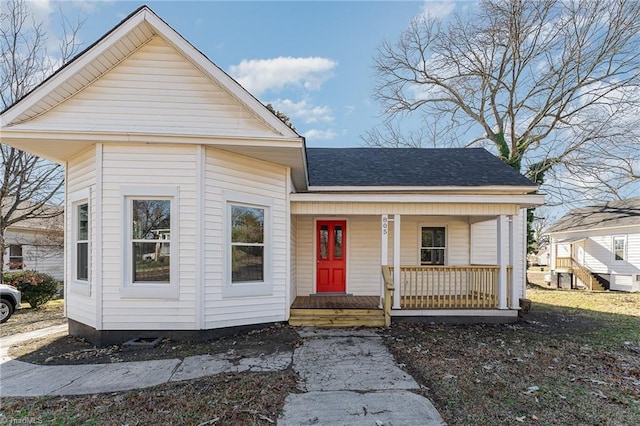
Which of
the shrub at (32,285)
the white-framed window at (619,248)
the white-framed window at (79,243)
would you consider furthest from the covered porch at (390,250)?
the white-framed window at (619,248)

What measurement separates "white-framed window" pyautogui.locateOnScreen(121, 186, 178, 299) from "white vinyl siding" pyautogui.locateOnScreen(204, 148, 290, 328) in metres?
0.62

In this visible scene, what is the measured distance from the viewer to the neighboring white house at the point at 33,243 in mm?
15398

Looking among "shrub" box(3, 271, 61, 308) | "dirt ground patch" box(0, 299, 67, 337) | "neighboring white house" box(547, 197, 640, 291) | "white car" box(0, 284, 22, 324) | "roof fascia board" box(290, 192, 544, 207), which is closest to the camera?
"roof fascia board" box(290, 192, 544, 207)

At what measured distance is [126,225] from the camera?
5902mm

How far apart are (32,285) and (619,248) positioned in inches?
1063

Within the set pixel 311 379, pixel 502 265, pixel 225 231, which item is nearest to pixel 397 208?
pixel 502 265

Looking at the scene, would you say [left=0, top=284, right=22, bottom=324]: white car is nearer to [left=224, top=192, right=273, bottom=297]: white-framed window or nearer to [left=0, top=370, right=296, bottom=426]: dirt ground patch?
[left=0, top=370, right=296, bottom=426]: dirt ground patch

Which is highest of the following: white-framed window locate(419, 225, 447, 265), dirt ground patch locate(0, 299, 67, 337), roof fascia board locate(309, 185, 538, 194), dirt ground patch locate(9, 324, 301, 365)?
roof fascia board locate(309, 185, 538, 194)

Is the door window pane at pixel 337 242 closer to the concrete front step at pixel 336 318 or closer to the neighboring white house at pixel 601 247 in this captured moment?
the concrete front step at pixel 336 318

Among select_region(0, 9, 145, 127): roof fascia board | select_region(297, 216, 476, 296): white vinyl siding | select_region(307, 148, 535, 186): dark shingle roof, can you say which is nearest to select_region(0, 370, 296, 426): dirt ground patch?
select_region(0, 9, 145, 127): roof fascia board

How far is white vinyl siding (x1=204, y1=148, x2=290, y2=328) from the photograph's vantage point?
20.0ft

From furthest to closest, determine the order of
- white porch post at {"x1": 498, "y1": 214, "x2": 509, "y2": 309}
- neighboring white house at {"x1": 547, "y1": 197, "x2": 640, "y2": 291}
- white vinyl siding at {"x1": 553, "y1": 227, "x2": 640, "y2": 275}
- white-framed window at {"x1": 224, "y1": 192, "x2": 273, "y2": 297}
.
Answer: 1. neighboring white house at {"x1": 547, "y1": 197, "x2": 640, "y2": 291}
2. white vinyl siding at {"x1": 553, "y1": 227, "x2": 640, "y2": 275}
3. white porch post at {"x1": 498, "y1": 214, "x2": 509, "y2": 309}
4. white-framed window at {"x1": 224, "y1": 192, "x2": 273, "y2": 297}

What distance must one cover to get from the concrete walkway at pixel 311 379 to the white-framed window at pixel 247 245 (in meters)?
1.47

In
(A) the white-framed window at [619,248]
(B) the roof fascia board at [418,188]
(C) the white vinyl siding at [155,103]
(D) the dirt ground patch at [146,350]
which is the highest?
(C) the white vinyl siding at [155,103]
